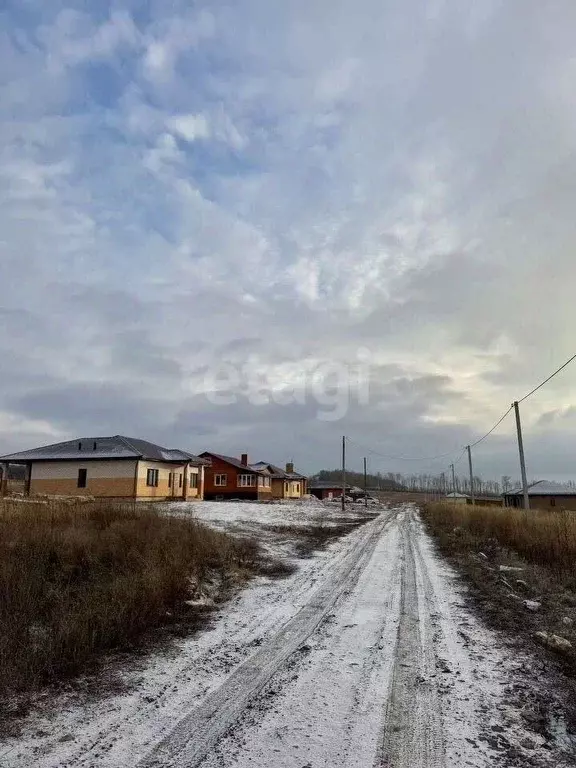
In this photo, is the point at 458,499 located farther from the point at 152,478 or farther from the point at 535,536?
the point at 535,536

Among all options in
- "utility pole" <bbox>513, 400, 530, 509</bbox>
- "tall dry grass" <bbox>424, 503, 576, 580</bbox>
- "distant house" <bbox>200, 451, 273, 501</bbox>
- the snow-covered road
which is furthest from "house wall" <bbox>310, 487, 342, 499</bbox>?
the snow-covered road

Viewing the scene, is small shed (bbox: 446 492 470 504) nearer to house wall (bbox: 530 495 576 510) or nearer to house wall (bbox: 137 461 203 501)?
house wall (bbox: 530 495 576 510)

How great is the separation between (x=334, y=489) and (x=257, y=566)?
294ft

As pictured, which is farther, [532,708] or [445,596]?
[445,596]

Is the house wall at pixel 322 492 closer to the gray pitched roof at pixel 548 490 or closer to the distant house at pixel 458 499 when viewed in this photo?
the distant house at pixel 458 499

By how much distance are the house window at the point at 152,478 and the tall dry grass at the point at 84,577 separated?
2230 centimetres

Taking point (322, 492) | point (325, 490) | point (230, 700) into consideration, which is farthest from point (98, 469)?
point (325, 490)

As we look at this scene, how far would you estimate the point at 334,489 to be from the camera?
99625mm

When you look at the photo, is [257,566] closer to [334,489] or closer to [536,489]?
[536,489]

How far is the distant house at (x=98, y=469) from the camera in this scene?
1358 inches

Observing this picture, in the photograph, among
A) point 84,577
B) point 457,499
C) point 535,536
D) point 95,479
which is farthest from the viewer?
point 457,499

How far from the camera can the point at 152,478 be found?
36.9 metres

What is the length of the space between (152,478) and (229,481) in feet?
60.3

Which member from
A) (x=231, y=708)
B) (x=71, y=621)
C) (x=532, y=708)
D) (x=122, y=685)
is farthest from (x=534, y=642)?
(x=71, y=621)
